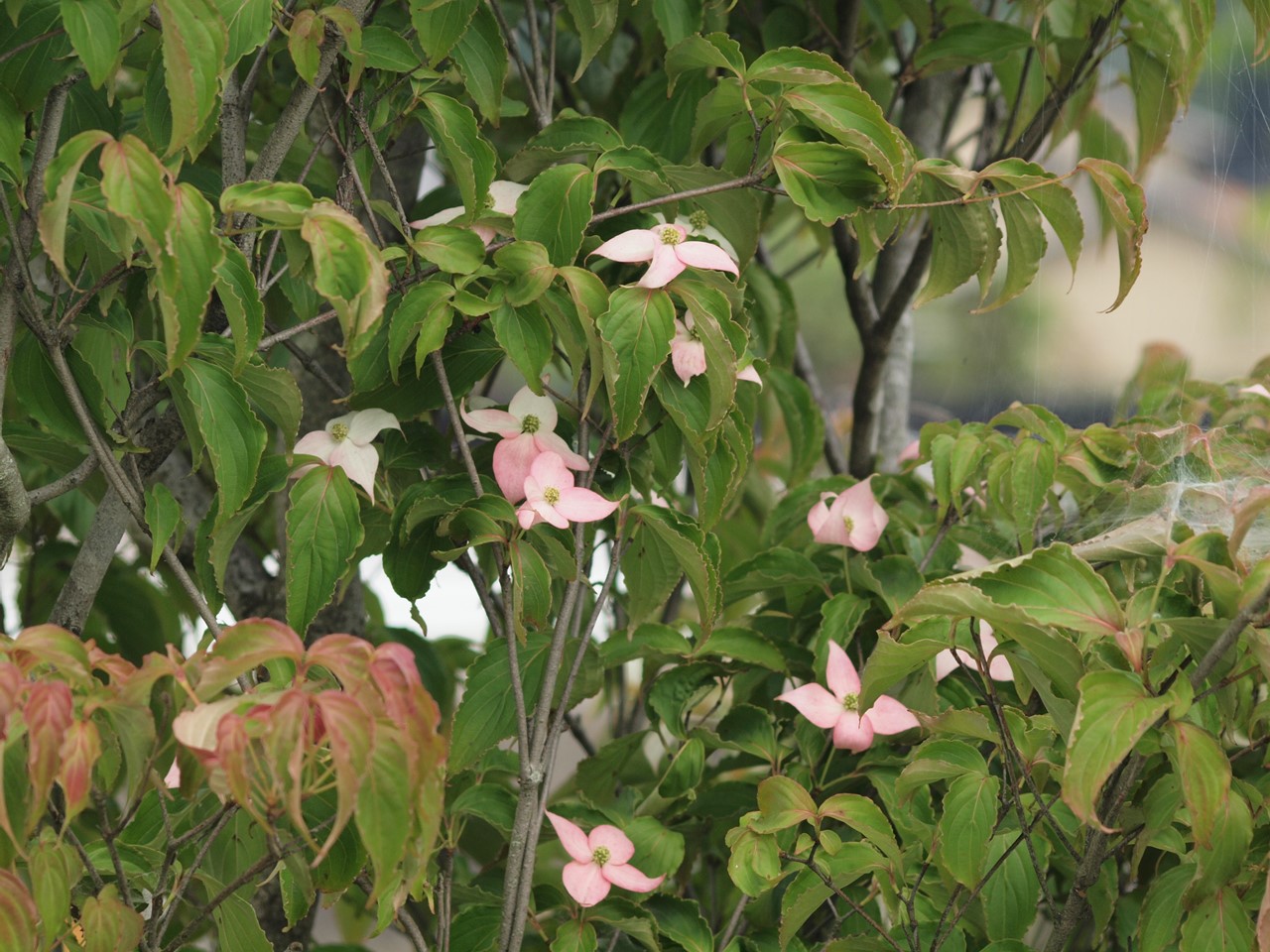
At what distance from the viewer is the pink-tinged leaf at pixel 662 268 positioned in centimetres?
70

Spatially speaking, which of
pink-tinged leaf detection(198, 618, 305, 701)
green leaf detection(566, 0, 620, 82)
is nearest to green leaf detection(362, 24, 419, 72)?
green leaf detection(566, 0, 620, 82)

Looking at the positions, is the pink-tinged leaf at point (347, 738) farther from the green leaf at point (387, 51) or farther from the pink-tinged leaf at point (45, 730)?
the green leaf at point (387, 51)

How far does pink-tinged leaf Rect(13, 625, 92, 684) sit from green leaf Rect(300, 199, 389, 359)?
0.19 meters

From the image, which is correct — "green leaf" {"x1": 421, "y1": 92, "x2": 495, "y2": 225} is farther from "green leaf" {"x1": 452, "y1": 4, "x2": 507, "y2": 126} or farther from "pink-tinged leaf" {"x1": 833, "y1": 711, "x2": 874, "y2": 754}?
"pink-tinged leaf" {"x1": 833, "y1": 711, "x2": 874, "y2": 754}

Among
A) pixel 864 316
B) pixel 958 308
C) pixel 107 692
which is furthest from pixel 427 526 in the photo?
pixel 958 308

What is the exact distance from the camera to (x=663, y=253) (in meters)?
0.71

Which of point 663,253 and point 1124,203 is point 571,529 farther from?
point 1124,203

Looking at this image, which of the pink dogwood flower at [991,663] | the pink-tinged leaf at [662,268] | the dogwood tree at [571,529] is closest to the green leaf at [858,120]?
the dogwood tree at [571,529]

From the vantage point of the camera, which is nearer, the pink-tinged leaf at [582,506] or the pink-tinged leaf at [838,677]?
the pink-tinged leaf at [582,506]

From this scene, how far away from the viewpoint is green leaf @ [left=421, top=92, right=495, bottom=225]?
708mm

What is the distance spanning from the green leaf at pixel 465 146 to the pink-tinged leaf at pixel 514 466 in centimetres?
15

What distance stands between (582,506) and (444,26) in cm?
30

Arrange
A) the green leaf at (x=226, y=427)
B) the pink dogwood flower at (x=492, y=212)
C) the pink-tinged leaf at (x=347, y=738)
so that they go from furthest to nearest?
the pink dogwood flower at (x=492, y=212)
the green leaf at (x=226, y=427)
the pink-tinged leaf at (x=347, y=738)

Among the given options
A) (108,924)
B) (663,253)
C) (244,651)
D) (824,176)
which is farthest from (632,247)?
(108,924)
